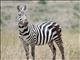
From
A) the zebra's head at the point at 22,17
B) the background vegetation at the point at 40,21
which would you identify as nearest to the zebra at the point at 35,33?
the zebra's head at the point at 22,17

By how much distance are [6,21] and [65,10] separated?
22.8ft

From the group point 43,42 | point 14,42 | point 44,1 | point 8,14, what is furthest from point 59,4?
point 43,42

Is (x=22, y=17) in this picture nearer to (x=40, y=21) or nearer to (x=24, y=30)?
→ (x=24, y=30)

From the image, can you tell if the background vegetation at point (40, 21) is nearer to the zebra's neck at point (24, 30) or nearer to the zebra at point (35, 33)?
the zebra at point (35, 33)

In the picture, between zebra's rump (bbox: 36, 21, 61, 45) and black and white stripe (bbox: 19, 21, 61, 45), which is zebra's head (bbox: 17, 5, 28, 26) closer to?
black and white stripe (bbox: 19, 21, 61, 45)

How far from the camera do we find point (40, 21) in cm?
2194

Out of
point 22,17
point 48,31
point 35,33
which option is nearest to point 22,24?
point 22,17

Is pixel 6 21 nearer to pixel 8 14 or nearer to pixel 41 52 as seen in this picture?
pixel 8 14

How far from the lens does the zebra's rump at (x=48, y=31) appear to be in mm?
11492

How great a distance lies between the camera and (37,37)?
37.0 feet

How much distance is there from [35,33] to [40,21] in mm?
10680

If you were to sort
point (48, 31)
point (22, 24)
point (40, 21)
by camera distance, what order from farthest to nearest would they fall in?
1. point (40, 21)
2. point (48, 31)
3. point (22, 24)

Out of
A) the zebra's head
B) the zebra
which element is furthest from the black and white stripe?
the zebra's head

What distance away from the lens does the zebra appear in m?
10.7
